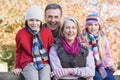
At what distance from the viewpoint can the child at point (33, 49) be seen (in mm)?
4484

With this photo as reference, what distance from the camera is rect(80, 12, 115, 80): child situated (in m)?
4.85

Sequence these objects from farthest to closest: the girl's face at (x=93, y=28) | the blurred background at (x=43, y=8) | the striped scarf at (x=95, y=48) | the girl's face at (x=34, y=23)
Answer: the blurred background at (x=43, y=8)
the girl's face at (x=93, y=28)
the striped scarf at (x=95, y=48)
the girl's face at (x=34, y=23)

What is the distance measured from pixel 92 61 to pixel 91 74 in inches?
5.7

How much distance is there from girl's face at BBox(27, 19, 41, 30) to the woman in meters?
0.26

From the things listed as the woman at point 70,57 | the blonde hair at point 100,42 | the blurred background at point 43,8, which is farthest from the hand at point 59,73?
the blurred background at point 43,8

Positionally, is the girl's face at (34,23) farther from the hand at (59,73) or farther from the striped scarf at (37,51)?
the hand at (59,73)

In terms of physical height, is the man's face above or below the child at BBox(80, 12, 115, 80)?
above

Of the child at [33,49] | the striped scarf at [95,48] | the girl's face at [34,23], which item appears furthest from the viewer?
the striped scarf at [95,48]

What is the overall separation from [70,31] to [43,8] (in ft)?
15.6

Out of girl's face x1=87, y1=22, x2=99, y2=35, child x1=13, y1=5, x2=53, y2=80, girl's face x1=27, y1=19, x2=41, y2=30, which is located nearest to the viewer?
child x1=13, y1=5, x2=53, y2=80

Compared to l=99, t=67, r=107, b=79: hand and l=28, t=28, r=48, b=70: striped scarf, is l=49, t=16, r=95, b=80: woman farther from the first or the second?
l=99, t=67, r=107, b=79: hand

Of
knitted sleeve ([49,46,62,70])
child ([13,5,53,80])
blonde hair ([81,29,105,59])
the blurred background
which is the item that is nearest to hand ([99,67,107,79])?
blonde hair ([81,29,105,59])

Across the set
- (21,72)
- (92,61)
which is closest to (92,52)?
(92,61)

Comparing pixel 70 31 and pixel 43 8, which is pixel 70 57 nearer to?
pixel 70 31
